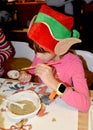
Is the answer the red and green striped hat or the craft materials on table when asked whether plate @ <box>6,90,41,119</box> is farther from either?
the red and green striped hat

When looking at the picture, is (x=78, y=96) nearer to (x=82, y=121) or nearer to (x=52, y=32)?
(x=82, y=121)

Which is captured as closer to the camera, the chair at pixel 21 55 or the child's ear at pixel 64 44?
the child's ear at pixel 64 44

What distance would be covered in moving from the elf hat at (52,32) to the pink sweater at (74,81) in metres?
0.16

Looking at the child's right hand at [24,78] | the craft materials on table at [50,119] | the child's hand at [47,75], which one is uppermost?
the child's hand at [47,75]

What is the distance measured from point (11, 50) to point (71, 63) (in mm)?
575

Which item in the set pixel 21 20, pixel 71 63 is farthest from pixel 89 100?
pixel 21 20

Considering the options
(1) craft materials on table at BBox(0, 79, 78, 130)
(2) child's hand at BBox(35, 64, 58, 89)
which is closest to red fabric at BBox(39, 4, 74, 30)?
(2) child's hand at BBox(35, 64, 58, 89)

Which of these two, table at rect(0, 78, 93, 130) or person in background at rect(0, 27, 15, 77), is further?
person in background at rect(0, 27, 15, 77)

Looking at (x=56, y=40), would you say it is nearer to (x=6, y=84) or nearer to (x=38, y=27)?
(x=38, y=27)

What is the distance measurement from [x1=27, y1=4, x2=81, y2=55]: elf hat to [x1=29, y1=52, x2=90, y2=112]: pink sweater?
164 mm

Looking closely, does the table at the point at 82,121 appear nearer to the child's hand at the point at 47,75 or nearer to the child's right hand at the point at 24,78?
the child's hand at the point at 47,75

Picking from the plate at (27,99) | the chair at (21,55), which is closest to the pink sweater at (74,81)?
the plate at (27,99)

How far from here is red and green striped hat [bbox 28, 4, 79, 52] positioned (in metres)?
1.09

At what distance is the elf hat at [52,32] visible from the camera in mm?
1088
